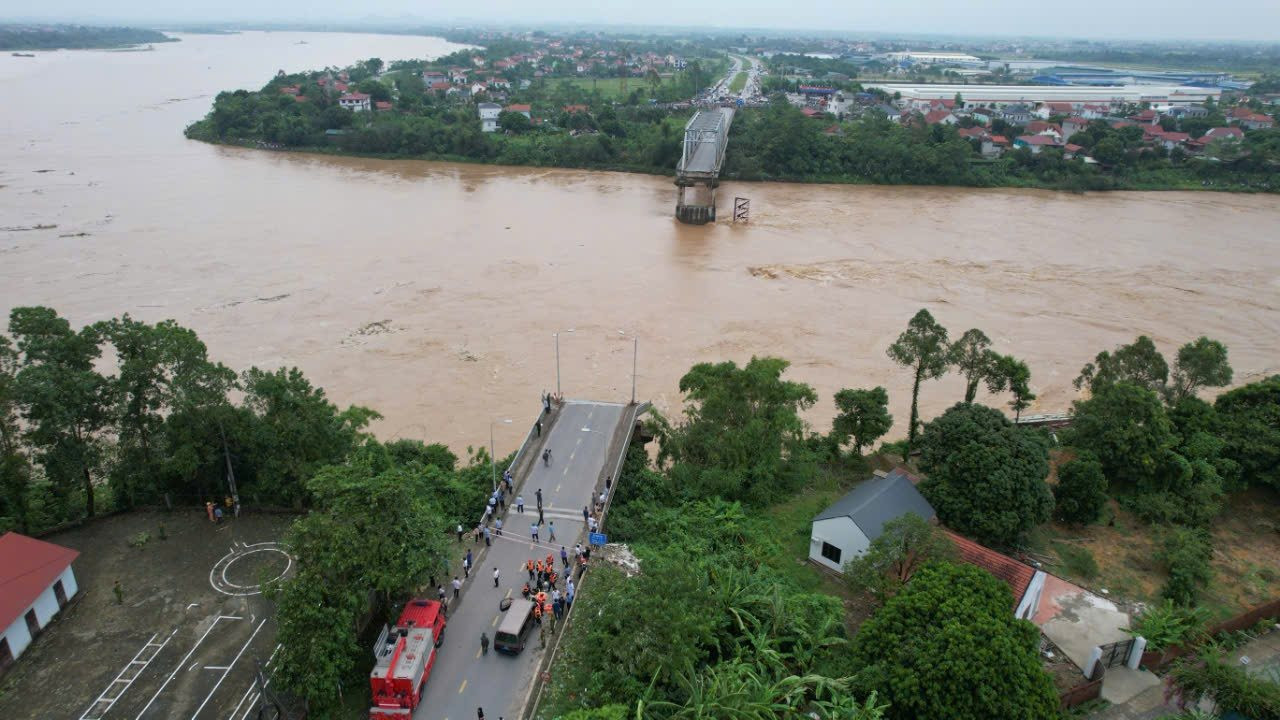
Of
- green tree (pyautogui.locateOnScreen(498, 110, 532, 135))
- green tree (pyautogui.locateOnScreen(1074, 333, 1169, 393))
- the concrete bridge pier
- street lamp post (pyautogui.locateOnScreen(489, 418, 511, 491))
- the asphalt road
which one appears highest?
green tree (pyautogui.locateOnScreen(498, 110, 532, 135))

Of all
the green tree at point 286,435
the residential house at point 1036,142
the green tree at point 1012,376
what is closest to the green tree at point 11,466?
the green tree at point 286,435

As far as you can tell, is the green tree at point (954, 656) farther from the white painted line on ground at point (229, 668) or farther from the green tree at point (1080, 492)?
the white painted line on ground at point (229, 668)

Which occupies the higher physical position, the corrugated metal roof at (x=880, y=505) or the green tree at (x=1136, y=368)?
the green tree at (x=1136, y=368)

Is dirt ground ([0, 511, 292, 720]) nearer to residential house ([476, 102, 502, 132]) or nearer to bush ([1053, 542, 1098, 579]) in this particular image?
bush ([1053, 542, 1098, 579])

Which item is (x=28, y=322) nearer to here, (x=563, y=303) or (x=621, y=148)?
(x=563, y=303)

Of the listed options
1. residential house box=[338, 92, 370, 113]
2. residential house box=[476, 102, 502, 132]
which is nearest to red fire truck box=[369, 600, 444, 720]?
residential house box=[476, 102, 502, 132]

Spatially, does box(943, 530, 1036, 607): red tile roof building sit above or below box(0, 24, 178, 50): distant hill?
below
